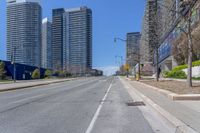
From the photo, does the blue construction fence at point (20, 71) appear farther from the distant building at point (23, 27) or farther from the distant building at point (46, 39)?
the distant building at point (46, 39)

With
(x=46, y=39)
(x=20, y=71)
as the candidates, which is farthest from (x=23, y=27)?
(x=46, y=39)

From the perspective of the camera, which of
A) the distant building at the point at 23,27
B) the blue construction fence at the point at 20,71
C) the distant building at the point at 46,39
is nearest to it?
the blue construction fence at the point at 20,71

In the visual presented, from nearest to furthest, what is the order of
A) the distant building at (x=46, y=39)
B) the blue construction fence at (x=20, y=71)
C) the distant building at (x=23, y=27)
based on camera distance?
the blue construction fence at (x=20, y=71), the distant building at (x=23, y=27), the distant building at (x=46, y=39)

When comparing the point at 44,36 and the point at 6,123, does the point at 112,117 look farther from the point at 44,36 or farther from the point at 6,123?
the point at 44,36

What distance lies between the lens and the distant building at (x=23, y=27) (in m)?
140

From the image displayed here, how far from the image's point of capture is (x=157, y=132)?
11430 mm

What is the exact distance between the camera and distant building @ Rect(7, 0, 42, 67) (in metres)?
140

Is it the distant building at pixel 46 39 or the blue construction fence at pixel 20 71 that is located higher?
the distant building at pixel 46 39

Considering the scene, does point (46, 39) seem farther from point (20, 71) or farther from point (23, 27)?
point (20, 71)

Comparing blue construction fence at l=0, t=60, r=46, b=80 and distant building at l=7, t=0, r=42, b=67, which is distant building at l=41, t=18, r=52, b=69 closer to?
distant building at l=7, t=0, r=42, b=67

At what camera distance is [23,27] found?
458ft

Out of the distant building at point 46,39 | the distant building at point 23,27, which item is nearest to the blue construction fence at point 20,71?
the distant building at point 23,27

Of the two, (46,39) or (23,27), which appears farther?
(46,39)

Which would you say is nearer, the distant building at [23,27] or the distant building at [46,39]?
the distant building at [23,27]
